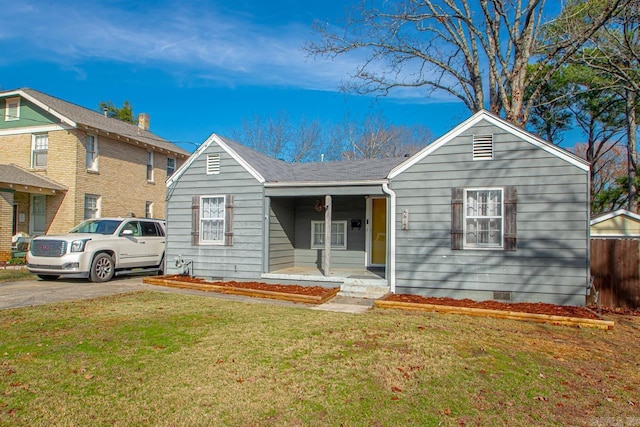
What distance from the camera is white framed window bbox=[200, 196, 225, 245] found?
11688 millimetres

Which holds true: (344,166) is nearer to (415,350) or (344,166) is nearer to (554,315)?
(554,315)

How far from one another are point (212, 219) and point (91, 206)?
30.2ft

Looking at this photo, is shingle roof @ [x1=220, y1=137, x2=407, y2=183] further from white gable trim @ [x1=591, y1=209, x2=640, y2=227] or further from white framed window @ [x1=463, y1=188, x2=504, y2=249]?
white gable trim @ [x1=591, y1=209, x2=640, y2=227]

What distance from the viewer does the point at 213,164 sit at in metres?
11.7

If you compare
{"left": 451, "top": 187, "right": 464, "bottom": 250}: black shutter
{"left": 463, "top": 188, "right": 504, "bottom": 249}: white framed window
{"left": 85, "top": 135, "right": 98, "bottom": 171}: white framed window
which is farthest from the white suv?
{"left": 463, "top": 188, "right": 504, "bottom": 249}: white framed window

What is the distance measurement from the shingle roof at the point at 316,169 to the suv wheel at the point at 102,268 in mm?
4677

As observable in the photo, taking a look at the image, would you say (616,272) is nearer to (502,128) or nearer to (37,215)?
(502,128)

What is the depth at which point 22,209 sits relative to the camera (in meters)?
17.3

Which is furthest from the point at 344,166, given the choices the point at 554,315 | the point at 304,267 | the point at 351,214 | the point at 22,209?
the point at 22,209

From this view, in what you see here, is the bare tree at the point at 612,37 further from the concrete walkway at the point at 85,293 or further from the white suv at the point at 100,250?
the white suv at the point at 100,250

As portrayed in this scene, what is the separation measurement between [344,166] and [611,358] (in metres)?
9.17

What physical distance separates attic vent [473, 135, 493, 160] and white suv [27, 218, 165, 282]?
9672 mm

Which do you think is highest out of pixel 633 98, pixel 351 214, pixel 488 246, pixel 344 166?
pixel 633 98

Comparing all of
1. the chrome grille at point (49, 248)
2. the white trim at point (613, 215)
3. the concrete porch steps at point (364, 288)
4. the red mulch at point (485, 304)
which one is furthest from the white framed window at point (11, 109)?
the white trim at point (613, 215)
